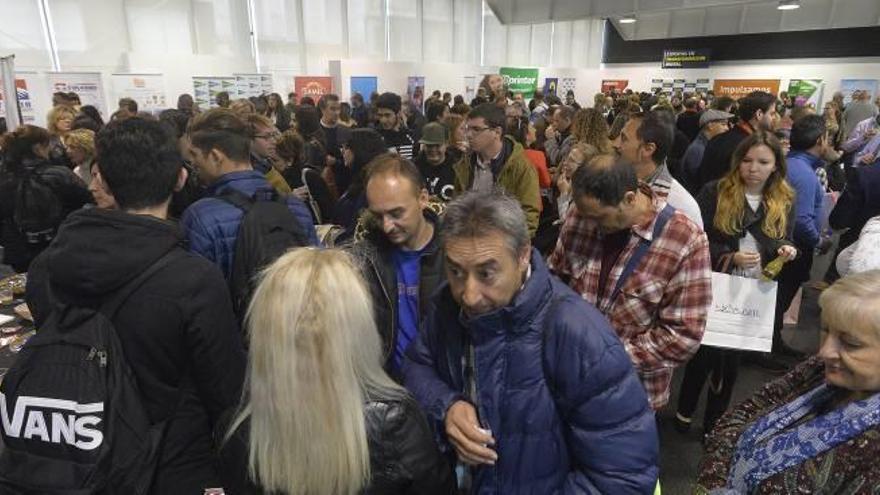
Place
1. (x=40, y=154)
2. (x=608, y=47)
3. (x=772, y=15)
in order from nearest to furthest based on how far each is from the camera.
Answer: (x=40, y=154)
(x=772, y=15)
(x=608, y=47)

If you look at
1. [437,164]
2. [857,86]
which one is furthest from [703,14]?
[437,164]

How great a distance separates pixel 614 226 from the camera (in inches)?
71.2

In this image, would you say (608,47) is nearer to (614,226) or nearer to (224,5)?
(224,5)

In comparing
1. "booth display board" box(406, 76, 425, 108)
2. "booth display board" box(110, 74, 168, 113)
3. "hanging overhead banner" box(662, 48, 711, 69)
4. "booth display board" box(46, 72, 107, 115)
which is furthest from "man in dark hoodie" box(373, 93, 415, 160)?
"hanging overhead banner" box(662, 48, 711, 69)

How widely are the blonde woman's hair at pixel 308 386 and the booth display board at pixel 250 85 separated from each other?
1078cm

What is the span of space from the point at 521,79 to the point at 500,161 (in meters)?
13.6

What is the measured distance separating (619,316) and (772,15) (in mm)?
16891

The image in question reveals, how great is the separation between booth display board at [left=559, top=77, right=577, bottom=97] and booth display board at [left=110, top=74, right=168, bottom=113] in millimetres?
12441

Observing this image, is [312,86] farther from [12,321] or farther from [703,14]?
[703,14]

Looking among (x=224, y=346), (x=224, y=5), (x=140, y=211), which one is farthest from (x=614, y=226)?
(x=224, y=5)

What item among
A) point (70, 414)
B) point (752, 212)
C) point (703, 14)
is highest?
point (703, 14)

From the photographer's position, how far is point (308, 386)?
1.05 m

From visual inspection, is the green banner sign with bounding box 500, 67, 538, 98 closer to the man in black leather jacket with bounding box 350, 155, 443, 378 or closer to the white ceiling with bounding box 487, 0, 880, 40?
the white ceiling with bounding box 487, 0, 880, 40

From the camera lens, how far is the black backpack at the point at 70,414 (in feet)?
4.13
